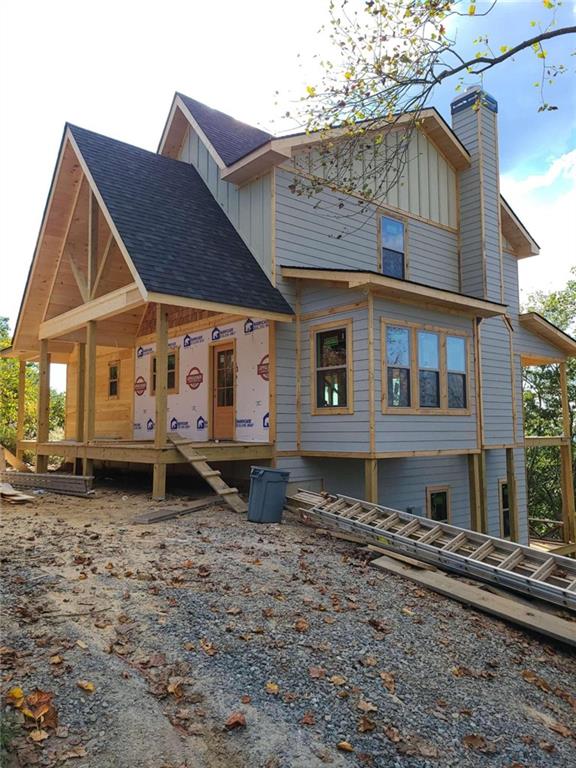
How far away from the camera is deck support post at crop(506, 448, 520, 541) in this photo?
46.5 ft

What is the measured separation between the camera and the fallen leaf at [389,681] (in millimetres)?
3986

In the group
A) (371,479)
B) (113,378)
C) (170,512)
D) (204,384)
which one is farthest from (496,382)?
(113,378)

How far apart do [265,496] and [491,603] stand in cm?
348

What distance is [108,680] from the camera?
11.8 ft

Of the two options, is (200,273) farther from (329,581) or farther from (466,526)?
(466,526)

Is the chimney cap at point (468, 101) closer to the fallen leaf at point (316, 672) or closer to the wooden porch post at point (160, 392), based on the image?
the wooden porch post at point (160, 392)

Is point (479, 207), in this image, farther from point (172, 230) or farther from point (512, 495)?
point (172, 230)

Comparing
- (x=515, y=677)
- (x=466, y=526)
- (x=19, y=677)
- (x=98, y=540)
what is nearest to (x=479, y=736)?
(x=515, y=677)

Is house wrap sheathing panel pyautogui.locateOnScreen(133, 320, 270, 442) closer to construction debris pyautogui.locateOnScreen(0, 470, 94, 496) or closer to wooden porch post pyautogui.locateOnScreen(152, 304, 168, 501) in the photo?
wooden porch post pyautogui.locateOnScreen(152, 304, 168, 501)

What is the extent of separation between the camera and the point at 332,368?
10477 mm

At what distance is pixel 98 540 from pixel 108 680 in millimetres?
3463

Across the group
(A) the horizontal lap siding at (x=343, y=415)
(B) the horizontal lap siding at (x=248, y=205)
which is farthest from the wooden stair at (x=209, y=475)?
(B) the horizontal lap siding at (x=248, y=205)

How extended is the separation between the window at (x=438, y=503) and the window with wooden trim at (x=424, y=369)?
2.42m

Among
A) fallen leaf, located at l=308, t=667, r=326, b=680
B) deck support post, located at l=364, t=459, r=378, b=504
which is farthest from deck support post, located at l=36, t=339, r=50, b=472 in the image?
fallen leaf, located at l=308, t=667, r=326, b=680
